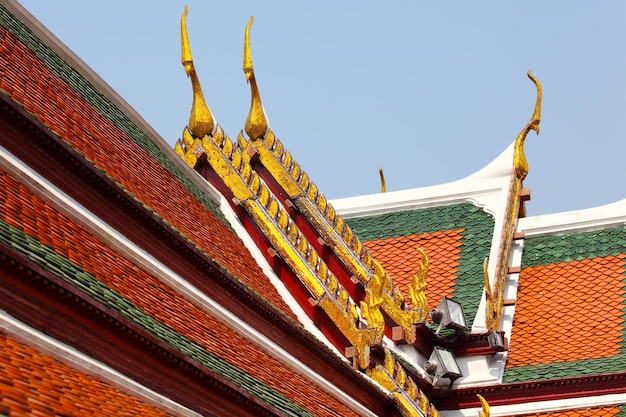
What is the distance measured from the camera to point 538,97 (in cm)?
1511

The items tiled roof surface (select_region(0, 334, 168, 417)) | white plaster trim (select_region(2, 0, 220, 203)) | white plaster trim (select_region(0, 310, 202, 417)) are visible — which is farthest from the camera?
white plaster trim (select_region(2, 0, 220, 203))

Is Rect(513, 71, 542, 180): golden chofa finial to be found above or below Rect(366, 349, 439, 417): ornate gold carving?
above

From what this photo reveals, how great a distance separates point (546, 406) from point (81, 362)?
6.82 m

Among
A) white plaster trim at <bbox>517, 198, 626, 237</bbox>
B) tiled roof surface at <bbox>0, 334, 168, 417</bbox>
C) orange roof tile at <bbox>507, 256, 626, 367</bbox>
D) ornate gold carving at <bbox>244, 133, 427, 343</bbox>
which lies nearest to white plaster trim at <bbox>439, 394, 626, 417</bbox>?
orange roof tile at <bbox>507, 256, 626, 367</bbox>

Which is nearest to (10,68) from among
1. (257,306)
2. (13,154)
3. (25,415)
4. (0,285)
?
(13,154)

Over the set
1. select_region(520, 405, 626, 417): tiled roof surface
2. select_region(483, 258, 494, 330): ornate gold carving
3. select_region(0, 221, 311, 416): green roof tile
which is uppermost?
select_region(483, 258, 494, 330): ornate gold carving

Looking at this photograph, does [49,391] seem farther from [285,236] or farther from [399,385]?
[285,236]

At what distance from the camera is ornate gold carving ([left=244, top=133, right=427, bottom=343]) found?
11.9 metres

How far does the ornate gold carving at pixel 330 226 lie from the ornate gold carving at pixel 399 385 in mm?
874

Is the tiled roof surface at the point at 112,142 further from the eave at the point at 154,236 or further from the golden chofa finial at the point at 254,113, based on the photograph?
the golden chofa finial at the point at 254,113

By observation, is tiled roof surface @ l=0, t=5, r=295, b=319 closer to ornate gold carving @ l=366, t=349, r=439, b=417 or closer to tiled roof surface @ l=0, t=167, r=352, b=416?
ornate gold carving @ l=366, t=349, r=439, b=417

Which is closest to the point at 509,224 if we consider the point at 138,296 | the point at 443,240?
the point at 443,240

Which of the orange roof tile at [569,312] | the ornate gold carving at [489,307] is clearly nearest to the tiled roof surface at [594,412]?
the orange roof tile at [569,312]

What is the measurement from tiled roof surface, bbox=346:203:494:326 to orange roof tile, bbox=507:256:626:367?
0.51 meters
